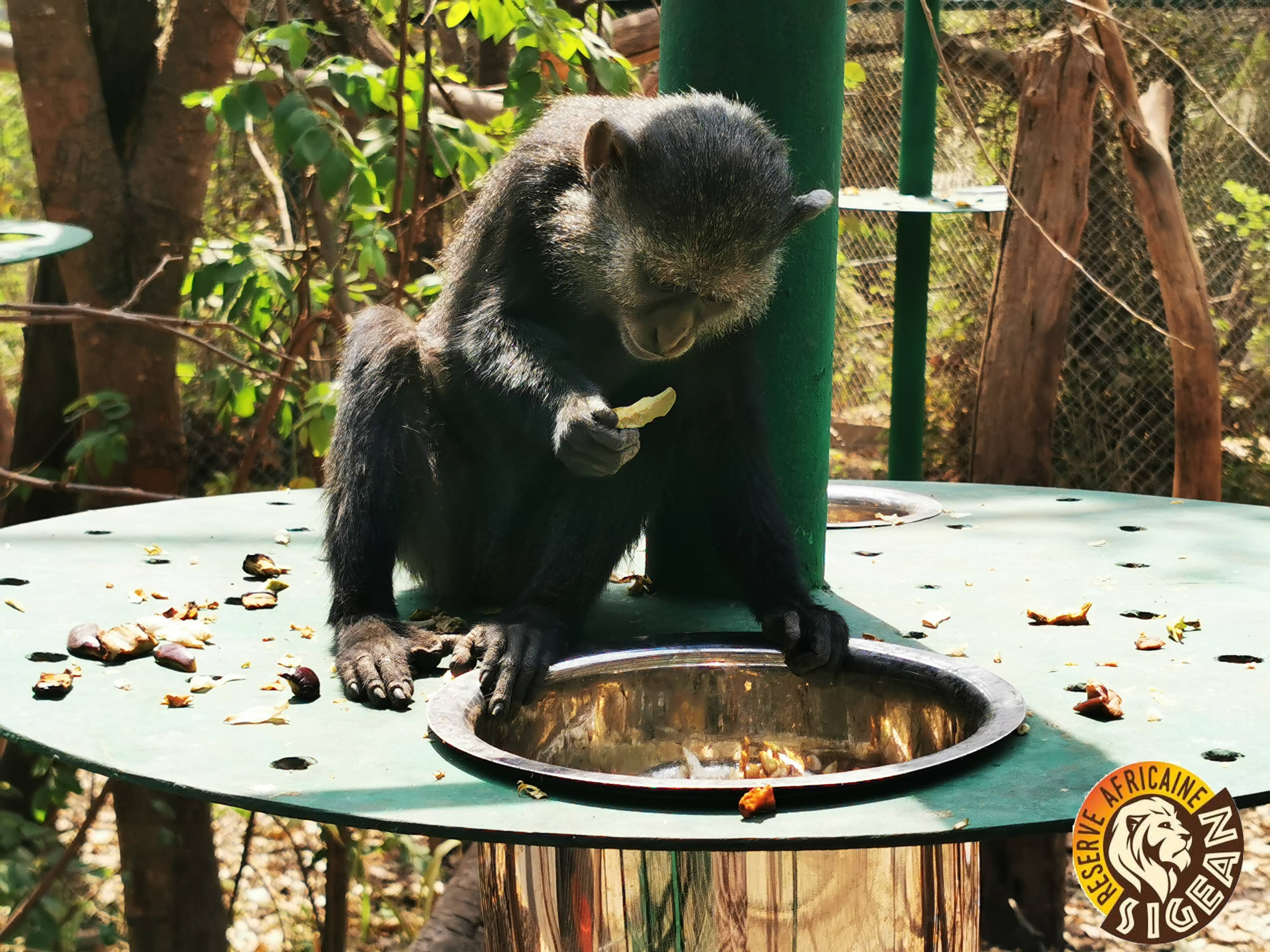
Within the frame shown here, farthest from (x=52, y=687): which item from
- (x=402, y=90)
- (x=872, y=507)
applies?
(x=402, y=90)

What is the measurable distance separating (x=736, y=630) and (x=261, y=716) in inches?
47.3

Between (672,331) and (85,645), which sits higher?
(672,331)

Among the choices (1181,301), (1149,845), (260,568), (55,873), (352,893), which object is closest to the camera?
(1149,845)

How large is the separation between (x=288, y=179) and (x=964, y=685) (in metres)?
6.26

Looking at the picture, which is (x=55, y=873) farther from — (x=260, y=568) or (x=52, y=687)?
(x=52, y=687)

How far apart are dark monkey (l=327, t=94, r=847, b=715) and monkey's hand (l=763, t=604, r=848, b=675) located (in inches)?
4.1

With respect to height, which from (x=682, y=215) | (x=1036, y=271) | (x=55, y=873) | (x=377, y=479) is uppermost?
(x=682, y=215)

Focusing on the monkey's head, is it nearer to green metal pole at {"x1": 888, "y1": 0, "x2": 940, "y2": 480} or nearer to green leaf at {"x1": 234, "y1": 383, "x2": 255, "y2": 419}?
green leaf at {"x1": 234, "y1": 383, "x2": 255, "y2": 419}

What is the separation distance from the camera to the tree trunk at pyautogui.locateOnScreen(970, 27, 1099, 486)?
23.2ft

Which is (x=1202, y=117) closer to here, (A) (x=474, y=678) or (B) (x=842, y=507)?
(B) (x=842, y=507)

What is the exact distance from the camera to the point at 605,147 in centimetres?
324

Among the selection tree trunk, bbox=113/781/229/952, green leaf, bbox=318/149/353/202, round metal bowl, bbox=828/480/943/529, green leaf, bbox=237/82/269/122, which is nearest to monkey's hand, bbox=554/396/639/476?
round metal bowl, bbox=828/480/943/529

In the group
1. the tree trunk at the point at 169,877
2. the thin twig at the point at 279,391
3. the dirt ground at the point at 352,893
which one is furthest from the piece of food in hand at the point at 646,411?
the dirt ground at the point at 352,893

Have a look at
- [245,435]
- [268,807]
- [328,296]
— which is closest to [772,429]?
[268,807]
